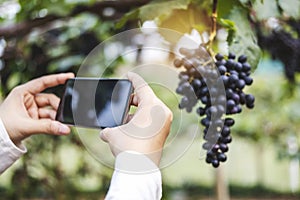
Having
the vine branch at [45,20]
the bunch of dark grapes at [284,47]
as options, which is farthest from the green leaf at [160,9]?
the bunch of dark grapes at [284,47]

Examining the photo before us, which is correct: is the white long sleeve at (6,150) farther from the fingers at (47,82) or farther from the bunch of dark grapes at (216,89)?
the bunch of dark grapes at (216,89)

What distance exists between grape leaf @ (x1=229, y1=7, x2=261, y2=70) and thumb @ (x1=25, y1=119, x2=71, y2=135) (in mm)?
299

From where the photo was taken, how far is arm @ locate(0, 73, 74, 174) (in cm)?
92

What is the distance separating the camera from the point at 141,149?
729mm

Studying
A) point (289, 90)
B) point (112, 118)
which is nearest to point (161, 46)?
point (112, 118)

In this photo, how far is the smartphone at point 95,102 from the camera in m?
0.79

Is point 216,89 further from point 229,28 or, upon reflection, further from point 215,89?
point 229,28

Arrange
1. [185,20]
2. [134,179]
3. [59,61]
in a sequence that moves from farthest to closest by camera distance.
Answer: [59,61] < [185,20] < [134,179]

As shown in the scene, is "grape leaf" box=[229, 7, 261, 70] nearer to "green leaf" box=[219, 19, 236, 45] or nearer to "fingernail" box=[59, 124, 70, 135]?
"green leaf" box=[219, 19, 236, 45]

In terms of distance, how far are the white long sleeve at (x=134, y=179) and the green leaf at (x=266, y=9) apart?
1.23 feet

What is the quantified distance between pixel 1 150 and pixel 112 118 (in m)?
0.24

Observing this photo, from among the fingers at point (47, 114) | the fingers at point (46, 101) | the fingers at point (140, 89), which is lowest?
the fingers at point (47, 114)

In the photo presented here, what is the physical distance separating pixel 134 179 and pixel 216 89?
0.22 m

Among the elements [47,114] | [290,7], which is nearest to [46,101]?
[47,114]
